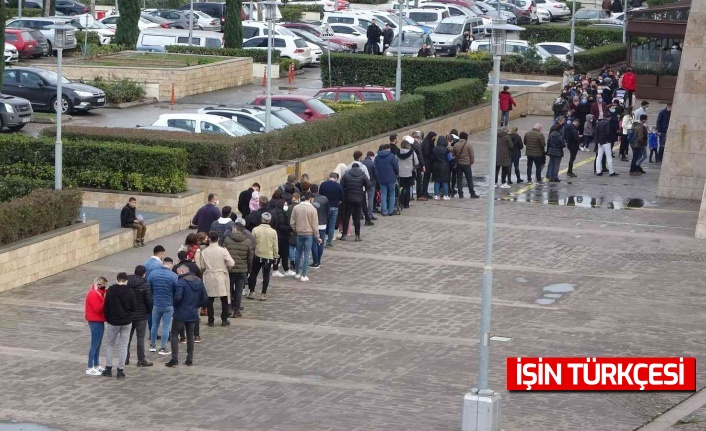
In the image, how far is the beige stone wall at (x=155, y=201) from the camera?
2688cm

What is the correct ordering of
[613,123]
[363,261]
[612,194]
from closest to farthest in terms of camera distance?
[363,261], [612,194], [613,123]

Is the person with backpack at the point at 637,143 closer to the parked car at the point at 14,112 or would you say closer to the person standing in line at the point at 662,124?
the person standing in line at the point at 662,124

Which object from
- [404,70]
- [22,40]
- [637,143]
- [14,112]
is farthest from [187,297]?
[22,40]

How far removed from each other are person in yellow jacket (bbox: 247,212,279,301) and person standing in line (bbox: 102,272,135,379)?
3820 mm

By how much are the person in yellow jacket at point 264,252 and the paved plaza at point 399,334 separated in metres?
0.29

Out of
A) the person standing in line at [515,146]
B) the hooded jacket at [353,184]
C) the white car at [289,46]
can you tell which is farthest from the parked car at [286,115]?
the white car at [289,46]

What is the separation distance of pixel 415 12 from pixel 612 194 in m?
35.6

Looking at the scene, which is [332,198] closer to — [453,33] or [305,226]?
[305,226]

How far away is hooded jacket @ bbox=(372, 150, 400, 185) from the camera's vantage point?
1097 inches

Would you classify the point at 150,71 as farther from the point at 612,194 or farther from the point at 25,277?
the point at 25,277

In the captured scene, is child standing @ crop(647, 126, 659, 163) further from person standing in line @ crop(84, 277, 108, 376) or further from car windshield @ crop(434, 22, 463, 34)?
car windshield @ crop(434, 22, 463, 34)

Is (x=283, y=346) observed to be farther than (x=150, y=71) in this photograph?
No

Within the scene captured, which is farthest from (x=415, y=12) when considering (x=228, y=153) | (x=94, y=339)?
(x=94, y=339)

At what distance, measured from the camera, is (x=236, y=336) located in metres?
20.1
